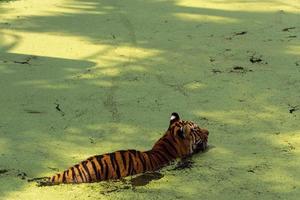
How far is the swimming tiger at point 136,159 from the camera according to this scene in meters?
1.94

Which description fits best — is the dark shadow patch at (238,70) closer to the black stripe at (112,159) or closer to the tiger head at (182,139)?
the tiger head at (182,139)

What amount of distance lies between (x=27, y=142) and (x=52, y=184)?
393 mm

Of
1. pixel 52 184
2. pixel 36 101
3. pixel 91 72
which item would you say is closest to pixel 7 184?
pixel 52 184

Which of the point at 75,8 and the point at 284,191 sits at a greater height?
the point at 75,8

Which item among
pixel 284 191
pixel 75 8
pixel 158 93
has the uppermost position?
pixel 75 8

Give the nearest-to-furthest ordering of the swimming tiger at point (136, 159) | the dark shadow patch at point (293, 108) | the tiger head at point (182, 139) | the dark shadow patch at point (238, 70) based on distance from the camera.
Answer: the swimming tiger at point (136, 159) < the tiger head at point (182, 139) < the dark shadow patch at point (293, 108) < the dark shadow patch at point (238, 70)

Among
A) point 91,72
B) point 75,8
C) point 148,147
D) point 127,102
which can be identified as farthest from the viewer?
point 75,8

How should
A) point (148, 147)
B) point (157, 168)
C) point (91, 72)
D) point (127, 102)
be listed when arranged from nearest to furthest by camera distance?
point (157, 168), point (148, 147), point (127, 102), point (91, 72)

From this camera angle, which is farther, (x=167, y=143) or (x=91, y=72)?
(x=91, y=72)

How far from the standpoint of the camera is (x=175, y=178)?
1.97 meters

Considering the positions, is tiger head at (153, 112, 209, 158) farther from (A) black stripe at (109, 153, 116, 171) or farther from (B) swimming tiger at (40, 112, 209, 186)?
(A) black stripe at (109, 153, 116, 171)

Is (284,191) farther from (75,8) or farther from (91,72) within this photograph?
(75,8)

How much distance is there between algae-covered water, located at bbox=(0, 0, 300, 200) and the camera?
197cm

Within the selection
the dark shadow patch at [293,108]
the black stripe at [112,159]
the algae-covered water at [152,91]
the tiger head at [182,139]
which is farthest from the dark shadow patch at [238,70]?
the black stripe at [112,159]
